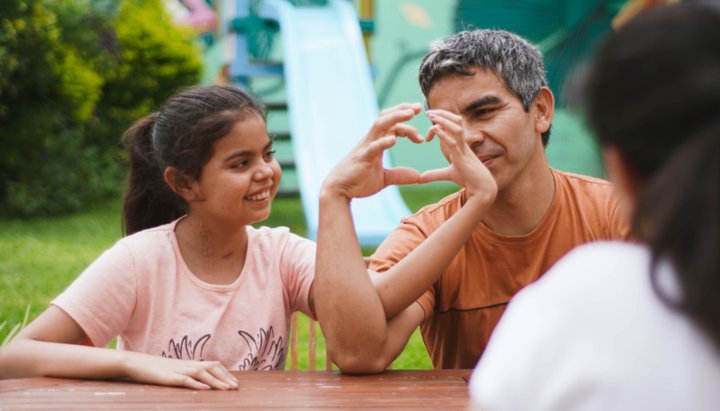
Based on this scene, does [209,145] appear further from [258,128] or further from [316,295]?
[316,295]

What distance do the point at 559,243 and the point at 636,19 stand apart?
1556mm

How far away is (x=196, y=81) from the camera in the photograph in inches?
466

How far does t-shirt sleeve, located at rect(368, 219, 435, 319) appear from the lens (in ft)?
8.05

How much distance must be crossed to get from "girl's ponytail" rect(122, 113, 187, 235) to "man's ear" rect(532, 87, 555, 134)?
3.34 feet

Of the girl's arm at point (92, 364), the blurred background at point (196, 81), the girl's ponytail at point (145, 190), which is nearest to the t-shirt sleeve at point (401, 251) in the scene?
the girl's arm at point (92, 364)

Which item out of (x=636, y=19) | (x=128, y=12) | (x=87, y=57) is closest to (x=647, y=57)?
(x=636, y=19)

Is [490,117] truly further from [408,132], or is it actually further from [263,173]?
[263,173]

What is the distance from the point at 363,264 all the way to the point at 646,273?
3.92 ft

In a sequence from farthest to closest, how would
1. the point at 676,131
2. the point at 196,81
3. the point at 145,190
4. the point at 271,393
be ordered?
the point at 196,81
the point at 145,190
the point at 271,393
the point at 676,131

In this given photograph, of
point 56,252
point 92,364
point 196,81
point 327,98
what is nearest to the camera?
point 92,364

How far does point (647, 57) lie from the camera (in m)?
1.04

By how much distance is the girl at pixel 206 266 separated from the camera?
2525 millimetres

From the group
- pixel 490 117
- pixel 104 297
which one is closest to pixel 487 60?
pixel 490 117

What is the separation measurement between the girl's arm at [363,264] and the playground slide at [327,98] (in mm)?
4837
